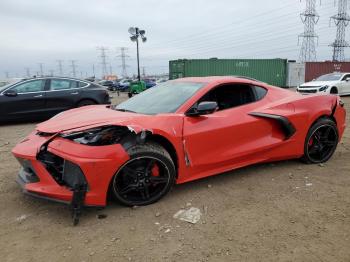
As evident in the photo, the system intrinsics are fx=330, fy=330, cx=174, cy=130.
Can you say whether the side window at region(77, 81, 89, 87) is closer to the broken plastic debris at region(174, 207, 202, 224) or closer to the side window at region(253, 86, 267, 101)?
the side window at region(253, 86, 267, 101)

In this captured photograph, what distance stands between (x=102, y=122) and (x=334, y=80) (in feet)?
53.7

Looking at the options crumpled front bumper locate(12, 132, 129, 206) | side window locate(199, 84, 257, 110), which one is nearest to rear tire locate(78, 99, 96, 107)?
side window locate(199, 84, 257, 110)

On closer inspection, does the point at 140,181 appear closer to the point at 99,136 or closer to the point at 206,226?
the point at 99,136

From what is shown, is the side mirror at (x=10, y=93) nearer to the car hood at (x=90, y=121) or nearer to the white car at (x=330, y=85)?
the car hood at (x=90, y=121)

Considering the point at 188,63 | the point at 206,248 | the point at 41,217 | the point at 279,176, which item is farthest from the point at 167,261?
the point at 188,63

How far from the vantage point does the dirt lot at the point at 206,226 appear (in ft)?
8.74

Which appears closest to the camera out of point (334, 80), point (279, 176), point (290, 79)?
point (279, 176)

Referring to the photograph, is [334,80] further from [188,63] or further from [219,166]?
[219,166]

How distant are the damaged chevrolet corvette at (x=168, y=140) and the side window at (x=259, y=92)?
0.05ft

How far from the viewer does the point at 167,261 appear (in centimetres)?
256

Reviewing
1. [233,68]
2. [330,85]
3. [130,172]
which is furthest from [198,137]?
[233,68]

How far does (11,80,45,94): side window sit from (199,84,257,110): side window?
6.76 metres

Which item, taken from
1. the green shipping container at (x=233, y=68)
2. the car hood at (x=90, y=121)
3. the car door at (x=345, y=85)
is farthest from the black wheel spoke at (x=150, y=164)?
the green shipping container at (x=233, y=68)

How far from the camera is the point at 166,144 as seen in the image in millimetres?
3590
